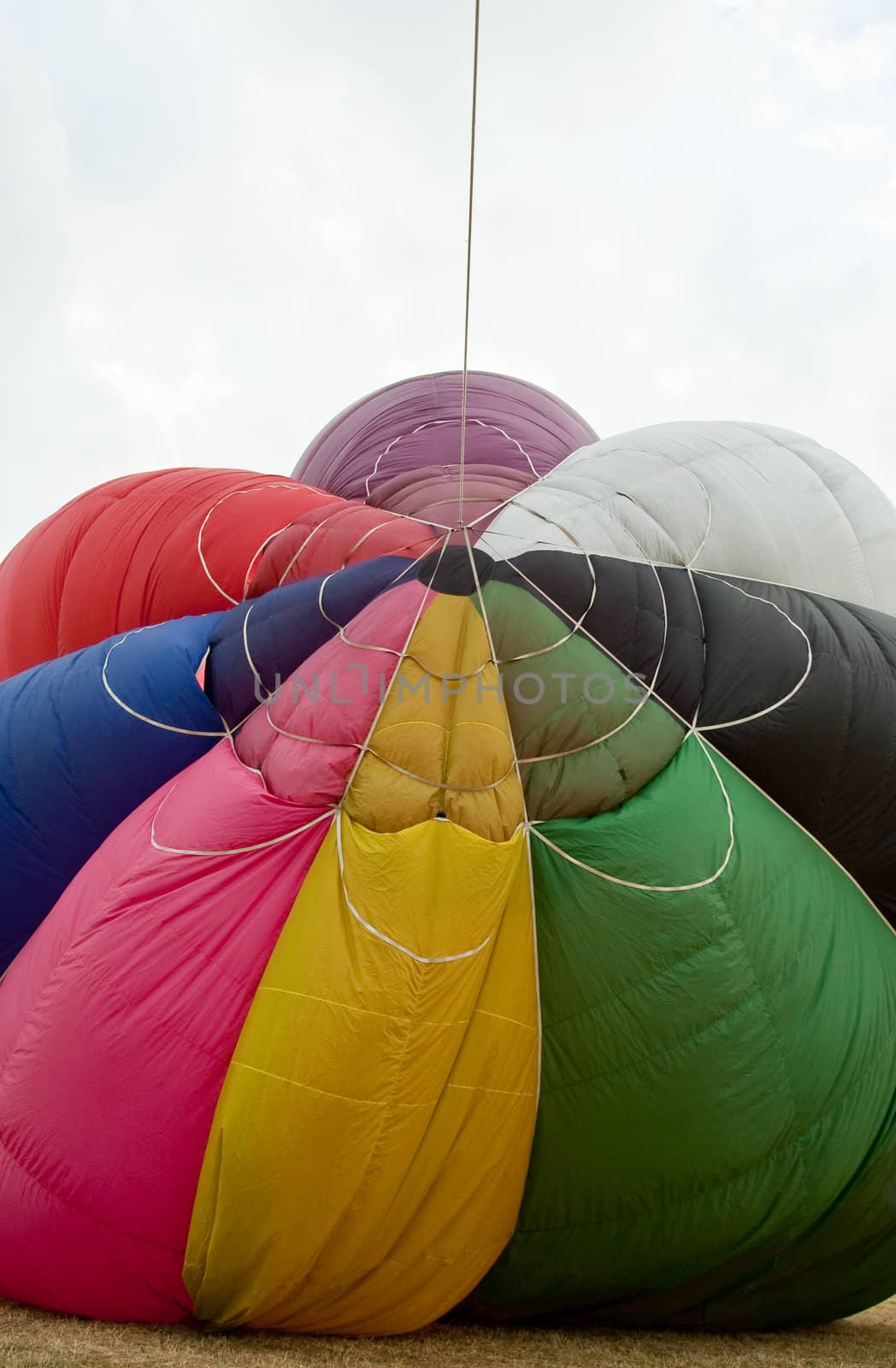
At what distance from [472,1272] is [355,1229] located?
42 centimetres

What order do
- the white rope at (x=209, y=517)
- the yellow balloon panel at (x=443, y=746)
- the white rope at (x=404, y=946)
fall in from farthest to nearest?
the white rope at (x=209, y=517) → the yellow balloon panel at (x=443, y=746) → the white rope at (x=404, y=946)

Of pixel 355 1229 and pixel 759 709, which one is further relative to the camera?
pixel 759 709

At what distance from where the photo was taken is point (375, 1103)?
8.98 ft

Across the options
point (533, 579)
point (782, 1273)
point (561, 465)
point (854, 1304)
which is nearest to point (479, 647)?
point (533, 579)

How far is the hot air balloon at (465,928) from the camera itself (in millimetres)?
2766

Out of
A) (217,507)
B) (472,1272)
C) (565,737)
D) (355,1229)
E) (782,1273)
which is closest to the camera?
(355,1229)

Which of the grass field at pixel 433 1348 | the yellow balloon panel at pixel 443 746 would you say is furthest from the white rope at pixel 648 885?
the grass field at pixel 433 1348

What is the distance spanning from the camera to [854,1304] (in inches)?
128

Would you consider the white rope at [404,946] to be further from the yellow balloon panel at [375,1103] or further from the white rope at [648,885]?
the white rope at [648,885]

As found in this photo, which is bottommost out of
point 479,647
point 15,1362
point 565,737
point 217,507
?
point 15,1362

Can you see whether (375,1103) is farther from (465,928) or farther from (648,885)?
(648,885)

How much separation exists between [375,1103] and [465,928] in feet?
1.62

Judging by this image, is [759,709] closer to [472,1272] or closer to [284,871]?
[284,871]

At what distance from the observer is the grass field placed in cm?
247
